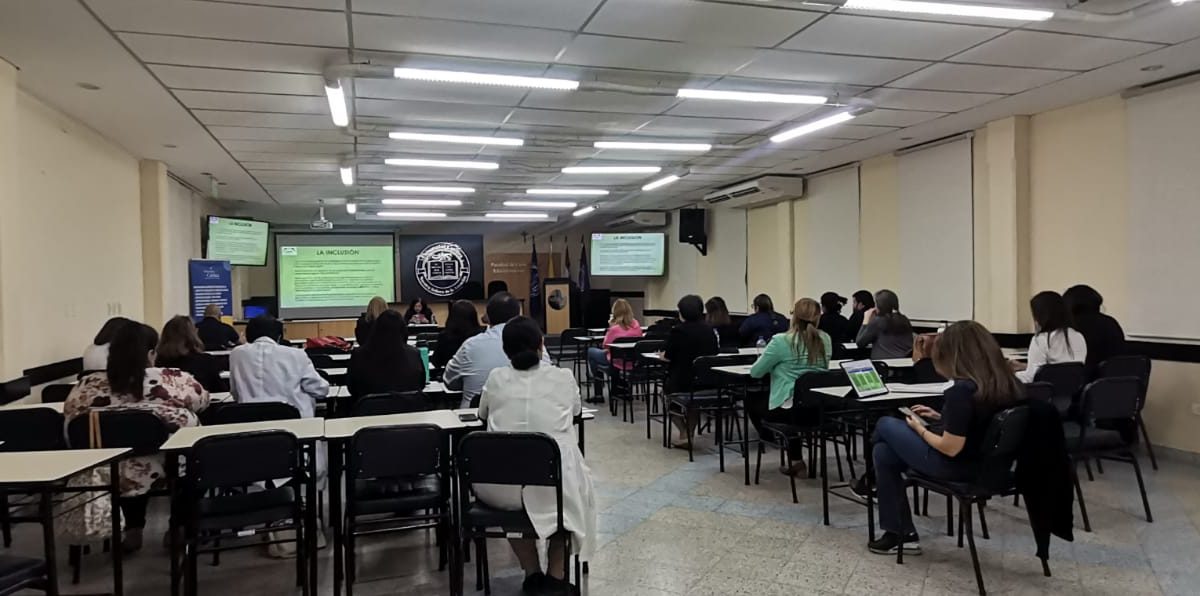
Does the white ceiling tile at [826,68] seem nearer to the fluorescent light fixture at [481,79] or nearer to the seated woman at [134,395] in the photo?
the fluorescent light fixture at [481,79]

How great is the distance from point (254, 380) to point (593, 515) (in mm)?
2097

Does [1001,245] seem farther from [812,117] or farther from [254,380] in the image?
[254,380]

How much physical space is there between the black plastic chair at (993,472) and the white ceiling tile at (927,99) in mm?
3479

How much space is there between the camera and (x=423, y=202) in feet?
39.3

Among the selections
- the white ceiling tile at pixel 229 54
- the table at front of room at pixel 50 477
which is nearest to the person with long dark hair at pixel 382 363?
the table at front of room at pixel 50 477

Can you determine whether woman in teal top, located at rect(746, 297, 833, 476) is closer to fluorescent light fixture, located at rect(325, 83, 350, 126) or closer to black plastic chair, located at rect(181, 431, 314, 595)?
black plastic chair, located at rect(181, 431, 314, 595)

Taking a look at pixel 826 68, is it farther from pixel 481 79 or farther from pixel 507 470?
pixel 507 470

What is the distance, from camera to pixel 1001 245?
6.93 metres

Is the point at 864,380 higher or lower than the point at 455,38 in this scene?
lower

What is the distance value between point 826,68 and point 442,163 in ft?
15.5

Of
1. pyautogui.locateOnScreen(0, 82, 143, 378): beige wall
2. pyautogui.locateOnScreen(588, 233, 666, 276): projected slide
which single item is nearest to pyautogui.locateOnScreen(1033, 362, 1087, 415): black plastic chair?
pyautogui.locateOnScreen(0, 82, 143, 378): beige wall

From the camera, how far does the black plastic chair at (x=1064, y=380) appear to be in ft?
15.0

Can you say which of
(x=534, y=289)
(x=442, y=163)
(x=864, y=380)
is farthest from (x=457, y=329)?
(x=534, y=289)

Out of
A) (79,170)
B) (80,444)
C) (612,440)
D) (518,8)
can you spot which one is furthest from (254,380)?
(79,170)
